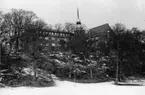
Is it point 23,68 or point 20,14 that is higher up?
point 20,14

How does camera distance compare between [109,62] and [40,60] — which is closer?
[40,60]

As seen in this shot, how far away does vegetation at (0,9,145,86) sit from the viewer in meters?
21.4

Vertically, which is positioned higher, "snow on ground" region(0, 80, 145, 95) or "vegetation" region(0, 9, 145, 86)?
"vegetation" region(0, 9, 145, 86)

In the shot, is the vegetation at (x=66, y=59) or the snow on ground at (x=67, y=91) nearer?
the snow on ground at (x=67, y=91)

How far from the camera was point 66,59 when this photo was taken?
102ft

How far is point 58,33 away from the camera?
6100 centimetres

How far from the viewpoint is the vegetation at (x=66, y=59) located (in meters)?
21.4

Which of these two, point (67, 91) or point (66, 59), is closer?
point (67, 91)

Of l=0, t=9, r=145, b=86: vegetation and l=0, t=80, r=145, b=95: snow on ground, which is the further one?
l=0, t=9, r=145, b=86: vegetation

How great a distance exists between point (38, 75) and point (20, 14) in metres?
25.6

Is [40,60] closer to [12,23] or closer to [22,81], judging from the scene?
[22,81]

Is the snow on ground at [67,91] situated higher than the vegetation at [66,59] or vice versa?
the vegetation at [66,59]

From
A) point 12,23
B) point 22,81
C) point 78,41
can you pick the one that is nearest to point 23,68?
point 22,81

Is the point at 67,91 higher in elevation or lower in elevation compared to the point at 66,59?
lower
